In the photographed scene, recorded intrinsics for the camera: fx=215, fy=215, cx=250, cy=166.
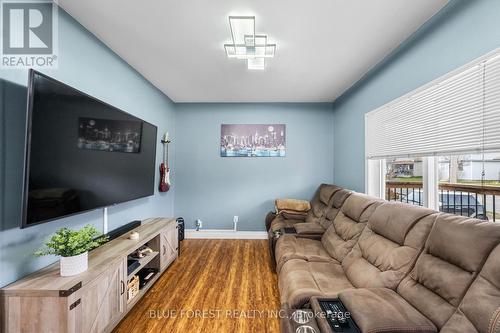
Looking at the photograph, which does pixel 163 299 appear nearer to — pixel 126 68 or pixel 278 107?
pixel 126 68

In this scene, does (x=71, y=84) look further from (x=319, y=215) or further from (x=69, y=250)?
(x=319, y=215)

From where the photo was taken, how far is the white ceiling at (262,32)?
1641mm

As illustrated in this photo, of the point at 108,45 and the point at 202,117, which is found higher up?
the point at 108,45

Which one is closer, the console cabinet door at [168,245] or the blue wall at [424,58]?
the blue wall at [424,58]

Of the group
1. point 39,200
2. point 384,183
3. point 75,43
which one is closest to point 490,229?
point 384,183

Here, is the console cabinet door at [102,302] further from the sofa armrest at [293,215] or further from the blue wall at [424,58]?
the blue wall at [424,58]

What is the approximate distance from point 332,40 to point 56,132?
240 centimetres

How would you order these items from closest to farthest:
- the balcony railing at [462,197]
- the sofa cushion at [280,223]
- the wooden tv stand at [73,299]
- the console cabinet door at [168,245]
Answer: the wooden tv stand at [73,299] → the balcony railing at [462,197] → the console cabinet door at [168,245] → the sofa cushion at [280,223]

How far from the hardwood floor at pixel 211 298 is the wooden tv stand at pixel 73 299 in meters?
0.28

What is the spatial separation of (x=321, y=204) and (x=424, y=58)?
213cm

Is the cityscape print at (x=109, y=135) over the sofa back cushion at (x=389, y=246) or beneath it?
over

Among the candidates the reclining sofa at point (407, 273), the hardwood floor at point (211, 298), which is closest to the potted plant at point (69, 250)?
the hardwood floor at point (211, 298)

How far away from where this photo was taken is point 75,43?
1.85 m
